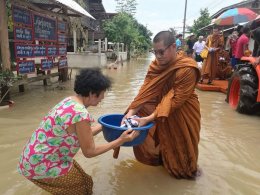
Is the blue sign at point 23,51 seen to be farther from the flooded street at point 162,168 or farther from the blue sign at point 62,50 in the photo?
the blue sign at point 62,50

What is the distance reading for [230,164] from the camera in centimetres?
389

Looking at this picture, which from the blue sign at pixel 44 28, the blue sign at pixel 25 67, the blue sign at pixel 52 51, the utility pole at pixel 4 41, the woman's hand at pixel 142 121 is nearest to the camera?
the woman's hand at pixel 142 121

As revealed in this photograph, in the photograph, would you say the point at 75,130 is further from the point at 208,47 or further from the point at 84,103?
the point at 208,47

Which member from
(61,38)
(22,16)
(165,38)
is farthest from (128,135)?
(61,38)

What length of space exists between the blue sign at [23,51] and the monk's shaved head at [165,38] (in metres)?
4.66

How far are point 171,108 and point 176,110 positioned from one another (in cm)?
20

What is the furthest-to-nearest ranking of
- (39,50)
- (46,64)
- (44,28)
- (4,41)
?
1. (46,64)
2. (44,28)
3. (39,50)
4. (4,41)

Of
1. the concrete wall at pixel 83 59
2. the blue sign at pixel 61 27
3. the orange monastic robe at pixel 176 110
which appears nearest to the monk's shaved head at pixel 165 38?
the orange monastic robe at pixel 176 110

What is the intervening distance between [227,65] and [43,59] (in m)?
6.31

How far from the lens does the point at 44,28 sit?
840 centimetres

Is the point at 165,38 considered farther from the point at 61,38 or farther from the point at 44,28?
the point at 61,38

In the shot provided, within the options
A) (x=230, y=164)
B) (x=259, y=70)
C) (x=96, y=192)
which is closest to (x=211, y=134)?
(x=230, y=164)

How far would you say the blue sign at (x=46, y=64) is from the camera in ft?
27.9

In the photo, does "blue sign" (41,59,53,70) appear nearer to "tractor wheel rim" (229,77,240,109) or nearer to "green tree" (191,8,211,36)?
"tractor wheel rim" (229,77,240,109)
